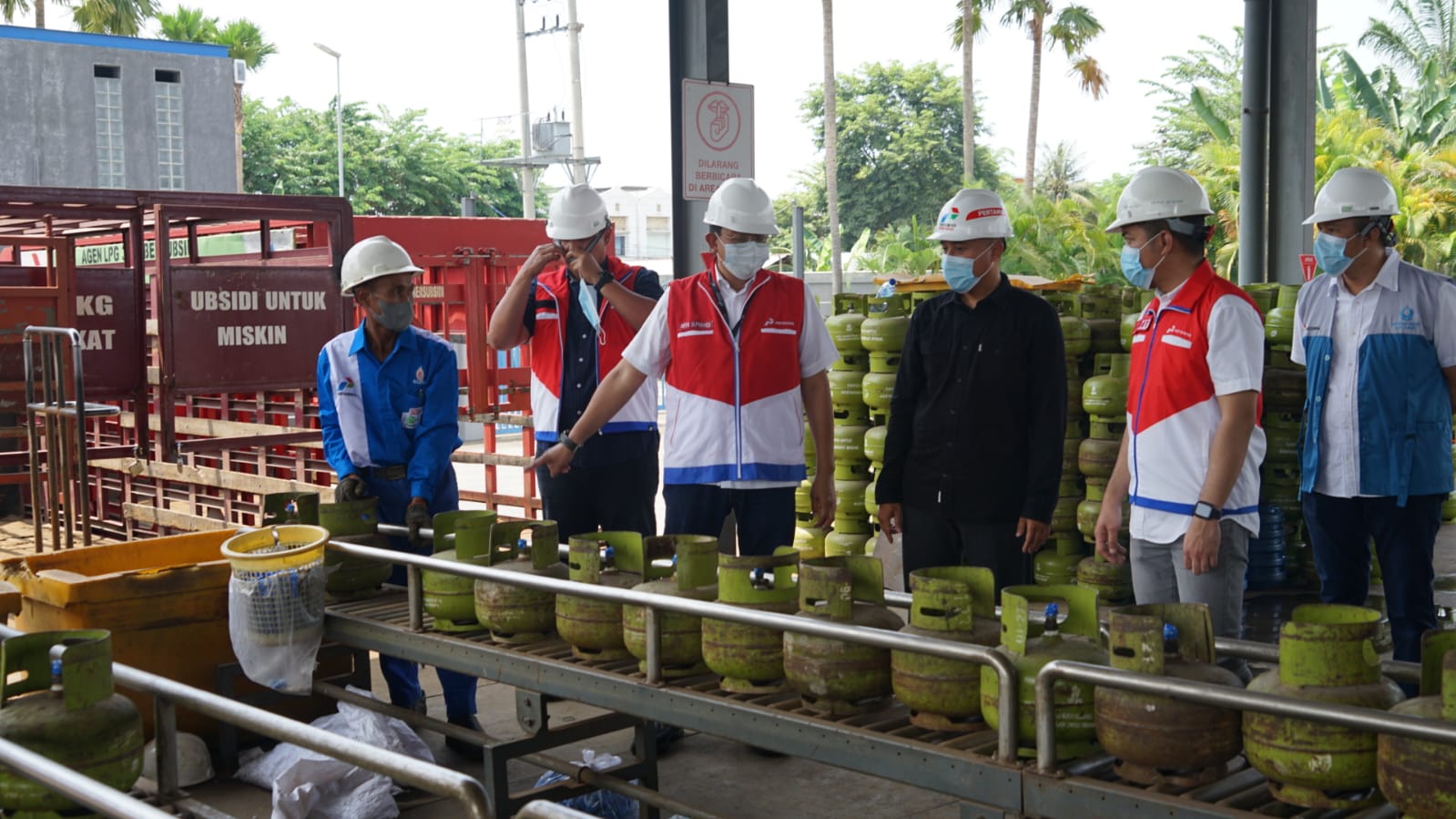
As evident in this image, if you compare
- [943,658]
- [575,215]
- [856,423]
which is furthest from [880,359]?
[943,658]

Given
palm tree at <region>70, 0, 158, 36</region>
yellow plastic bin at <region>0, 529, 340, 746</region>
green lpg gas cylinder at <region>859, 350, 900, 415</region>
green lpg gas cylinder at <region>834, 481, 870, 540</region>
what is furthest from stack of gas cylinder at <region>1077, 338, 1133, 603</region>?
palm tree at <region>70, 0, 158, 36</region>

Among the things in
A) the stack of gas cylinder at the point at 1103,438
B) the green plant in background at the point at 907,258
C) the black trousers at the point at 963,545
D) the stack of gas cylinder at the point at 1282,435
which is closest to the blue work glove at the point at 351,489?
the black trousers at the point at 963,545

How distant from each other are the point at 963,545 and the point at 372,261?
2430 mm

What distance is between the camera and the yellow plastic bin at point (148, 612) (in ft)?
16.4

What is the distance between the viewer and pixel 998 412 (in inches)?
178

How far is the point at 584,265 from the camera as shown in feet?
17.4

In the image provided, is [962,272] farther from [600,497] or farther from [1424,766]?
[1424,766]

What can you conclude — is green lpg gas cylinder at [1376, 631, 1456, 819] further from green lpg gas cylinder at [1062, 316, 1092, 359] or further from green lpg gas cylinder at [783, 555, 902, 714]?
green lpg gas cylinder at [1062, 316, 1092, 359]

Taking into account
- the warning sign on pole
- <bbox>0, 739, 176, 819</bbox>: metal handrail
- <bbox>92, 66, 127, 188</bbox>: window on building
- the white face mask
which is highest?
<bbox>92, 66, 127, 188</bbox>: window on building

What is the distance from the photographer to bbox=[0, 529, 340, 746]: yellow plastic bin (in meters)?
5.01

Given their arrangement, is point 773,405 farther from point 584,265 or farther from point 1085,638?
point 1085,638

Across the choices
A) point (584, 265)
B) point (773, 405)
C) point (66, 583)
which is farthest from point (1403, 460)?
point (66, 583)

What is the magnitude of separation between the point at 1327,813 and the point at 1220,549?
136cm

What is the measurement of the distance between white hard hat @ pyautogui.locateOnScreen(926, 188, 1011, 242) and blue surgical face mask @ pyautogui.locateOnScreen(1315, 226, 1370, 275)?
1.19m
